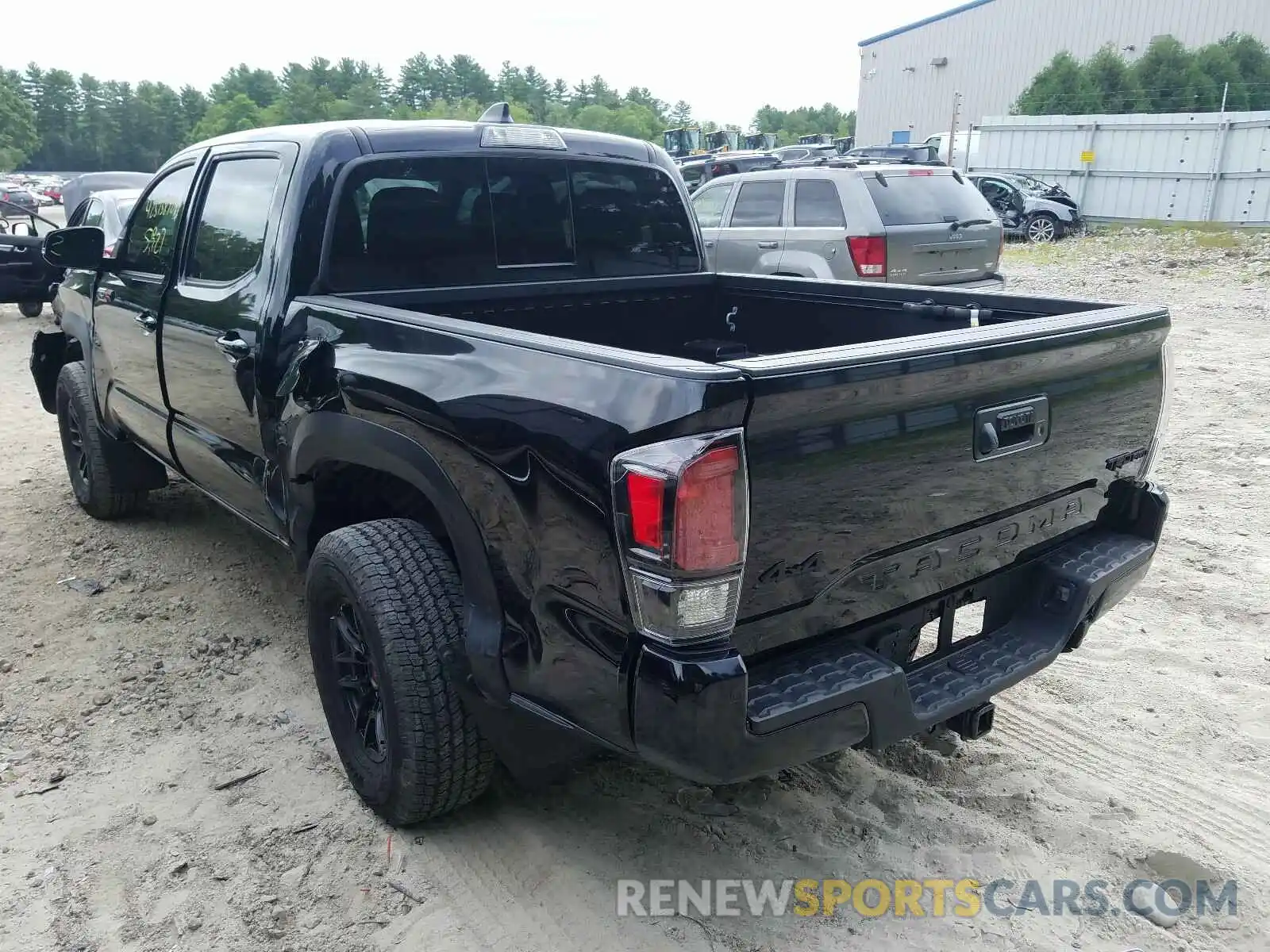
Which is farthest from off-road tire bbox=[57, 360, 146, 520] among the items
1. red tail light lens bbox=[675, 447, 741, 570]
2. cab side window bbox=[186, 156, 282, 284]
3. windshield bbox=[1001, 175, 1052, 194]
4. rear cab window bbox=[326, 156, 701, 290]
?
windshield bbox=[1001, 175, 1052, 194]

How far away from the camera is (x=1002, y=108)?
50.7 meters

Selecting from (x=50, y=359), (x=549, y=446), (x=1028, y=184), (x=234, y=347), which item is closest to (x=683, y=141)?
(x=1028, y=184)

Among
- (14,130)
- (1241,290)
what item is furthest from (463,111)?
(1241,290)

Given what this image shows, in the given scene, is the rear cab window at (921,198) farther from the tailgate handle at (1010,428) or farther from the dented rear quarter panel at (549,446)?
the dented rear quarter panel at (549,446)

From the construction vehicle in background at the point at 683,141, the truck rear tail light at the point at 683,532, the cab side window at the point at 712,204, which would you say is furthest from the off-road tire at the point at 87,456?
the construction vehicle in background at the point at 683,141

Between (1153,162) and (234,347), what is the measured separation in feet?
85.0

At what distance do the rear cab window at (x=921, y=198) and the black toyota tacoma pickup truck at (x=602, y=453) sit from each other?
5344mm

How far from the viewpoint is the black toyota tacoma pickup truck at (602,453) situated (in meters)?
2.04

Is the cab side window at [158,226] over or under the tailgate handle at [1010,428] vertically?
over

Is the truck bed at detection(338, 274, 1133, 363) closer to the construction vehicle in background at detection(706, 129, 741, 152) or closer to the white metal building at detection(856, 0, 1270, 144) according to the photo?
the construction vehicle in background at detection(706, 129, 741, 152)

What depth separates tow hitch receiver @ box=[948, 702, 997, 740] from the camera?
2656mm

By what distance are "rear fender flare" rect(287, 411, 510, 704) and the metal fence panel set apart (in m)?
24.8

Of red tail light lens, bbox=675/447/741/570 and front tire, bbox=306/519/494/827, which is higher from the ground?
red tail light lens, bbox=675/447/741/570

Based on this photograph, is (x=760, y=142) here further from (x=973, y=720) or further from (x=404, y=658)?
(x=404, y=658)
